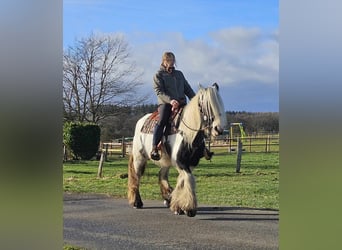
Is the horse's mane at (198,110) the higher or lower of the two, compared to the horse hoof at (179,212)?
higher

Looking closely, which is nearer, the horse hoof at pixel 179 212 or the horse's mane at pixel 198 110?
the horse's mane at pixel 198 110

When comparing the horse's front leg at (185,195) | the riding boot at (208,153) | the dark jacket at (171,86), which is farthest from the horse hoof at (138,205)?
the dark jacket at (171,86)

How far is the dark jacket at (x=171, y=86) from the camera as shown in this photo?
3820 millimetres

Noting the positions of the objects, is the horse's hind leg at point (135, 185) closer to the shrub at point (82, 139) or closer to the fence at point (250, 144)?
the shrub at point (82, 139)

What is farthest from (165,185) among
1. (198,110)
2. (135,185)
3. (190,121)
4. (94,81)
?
(94,81)

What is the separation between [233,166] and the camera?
388 cm

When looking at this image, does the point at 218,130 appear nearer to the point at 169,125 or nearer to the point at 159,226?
the point at 169,125

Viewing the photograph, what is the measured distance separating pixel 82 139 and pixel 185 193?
93 centimetres

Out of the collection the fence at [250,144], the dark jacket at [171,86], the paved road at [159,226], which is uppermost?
the dark jacket at [171,86]

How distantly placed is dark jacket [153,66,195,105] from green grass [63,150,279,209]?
50 centimetres

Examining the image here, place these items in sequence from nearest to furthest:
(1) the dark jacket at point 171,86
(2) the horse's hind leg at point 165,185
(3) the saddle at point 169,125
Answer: (1) the dark jacket at point 171,86
(3) the saddle at point 169,125
(2) the horse's hind leg at point 165,185

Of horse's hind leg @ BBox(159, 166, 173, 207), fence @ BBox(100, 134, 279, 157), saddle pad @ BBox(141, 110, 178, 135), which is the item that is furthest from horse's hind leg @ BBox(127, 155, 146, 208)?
fence @ BBox(100, 134, 279, 157)
